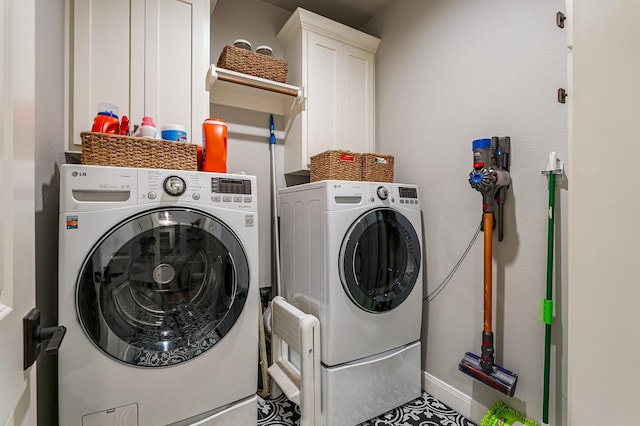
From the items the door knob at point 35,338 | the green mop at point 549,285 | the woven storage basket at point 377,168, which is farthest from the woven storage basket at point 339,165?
the door knob at point 35,338

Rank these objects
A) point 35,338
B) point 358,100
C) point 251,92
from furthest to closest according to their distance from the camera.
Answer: point 358,100 → point 251,92 → point 35,338

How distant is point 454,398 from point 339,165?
4.88ft

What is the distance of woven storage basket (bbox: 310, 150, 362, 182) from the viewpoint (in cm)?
169

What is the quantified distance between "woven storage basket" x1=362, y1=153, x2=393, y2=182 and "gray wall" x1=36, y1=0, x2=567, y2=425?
0.25m

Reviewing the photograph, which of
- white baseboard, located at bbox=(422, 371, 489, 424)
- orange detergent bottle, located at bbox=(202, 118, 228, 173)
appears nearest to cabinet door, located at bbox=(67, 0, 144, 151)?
orange detergent bottle, located at bbox=(202, 118, 228, 173)

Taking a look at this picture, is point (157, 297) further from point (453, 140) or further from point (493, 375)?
point (453, 140)

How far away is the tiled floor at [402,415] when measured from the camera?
1643 mm

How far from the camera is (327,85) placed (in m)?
2.08

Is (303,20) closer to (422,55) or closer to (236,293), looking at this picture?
(422,55)

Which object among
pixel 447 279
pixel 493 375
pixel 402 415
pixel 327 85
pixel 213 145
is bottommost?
pixel 402 415

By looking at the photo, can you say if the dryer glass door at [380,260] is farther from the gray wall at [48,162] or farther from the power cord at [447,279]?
the gray wall at [48,162]

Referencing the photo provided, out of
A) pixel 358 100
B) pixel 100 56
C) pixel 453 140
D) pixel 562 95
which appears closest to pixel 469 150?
pixel 453 140

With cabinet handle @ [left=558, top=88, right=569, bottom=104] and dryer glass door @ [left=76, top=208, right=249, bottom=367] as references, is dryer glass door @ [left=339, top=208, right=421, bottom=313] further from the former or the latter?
cabinet handle @ [left=558, top=88, right=569, bottom=104]

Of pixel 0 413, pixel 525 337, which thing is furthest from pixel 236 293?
pixel 525 337
